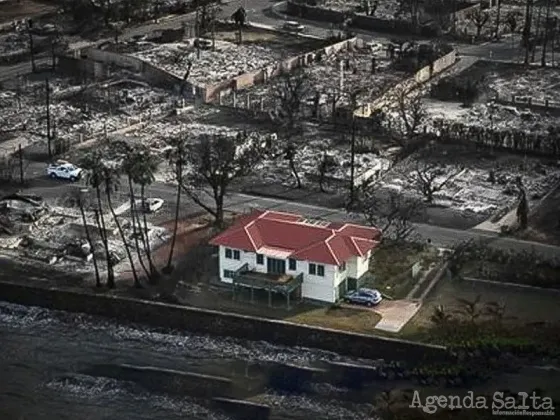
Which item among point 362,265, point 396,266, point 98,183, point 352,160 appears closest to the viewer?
point 362,265

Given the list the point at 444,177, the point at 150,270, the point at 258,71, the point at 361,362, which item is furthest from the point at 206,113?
the point at 361,362

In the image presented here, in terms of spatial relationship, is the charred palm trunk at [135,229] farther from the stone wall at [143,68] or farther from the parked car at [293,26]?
the parked car at [293,26]

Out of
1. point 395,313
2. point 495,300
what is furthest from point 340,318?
point 495,300

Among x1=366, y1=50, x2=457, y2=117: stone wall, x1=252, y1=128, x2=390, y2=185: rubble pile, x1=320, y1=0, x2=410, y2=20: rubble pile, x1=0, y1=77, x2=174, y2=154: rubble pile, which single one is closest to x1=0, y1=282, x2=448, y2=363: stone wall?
x1=252, y1=128, x2=390, y2=185: rubble pile

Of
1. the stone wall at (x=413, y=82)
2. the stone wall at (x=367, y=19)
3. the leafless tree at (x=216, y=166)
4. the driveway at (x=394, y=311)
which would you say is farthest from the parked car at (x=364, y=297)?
the stone wall at (x=367, y=19)

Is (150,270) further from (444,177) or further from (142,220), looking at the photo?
(444,177)

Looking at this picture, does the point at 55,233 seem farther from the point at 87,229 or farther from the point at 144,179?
the point at 144,179
